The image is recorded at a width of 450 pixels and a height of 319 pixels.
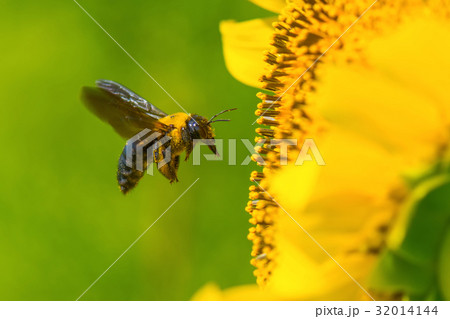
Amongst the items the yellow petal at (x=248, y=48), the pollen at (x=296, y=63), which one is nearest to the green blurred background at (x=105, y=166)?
the yellow petal at (x=248, y=48)

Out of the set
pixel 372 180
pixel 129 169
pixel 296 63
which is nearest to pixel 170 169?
pixel 129 169

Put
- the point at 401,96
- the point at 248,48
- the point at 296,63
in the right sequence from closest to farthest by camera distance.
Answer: the point at 401,96
the point at 296,63
the point at 248,48

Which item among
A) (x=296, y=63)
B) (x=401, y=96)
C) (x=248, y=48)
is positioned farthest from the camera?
(x=248, y=48)

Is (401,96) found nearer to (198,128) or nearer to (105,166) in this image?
(198,128)

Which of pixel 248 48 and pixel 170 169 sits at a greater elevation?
pixel 248 48

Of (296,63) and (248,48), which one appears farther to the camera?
(248,48)
